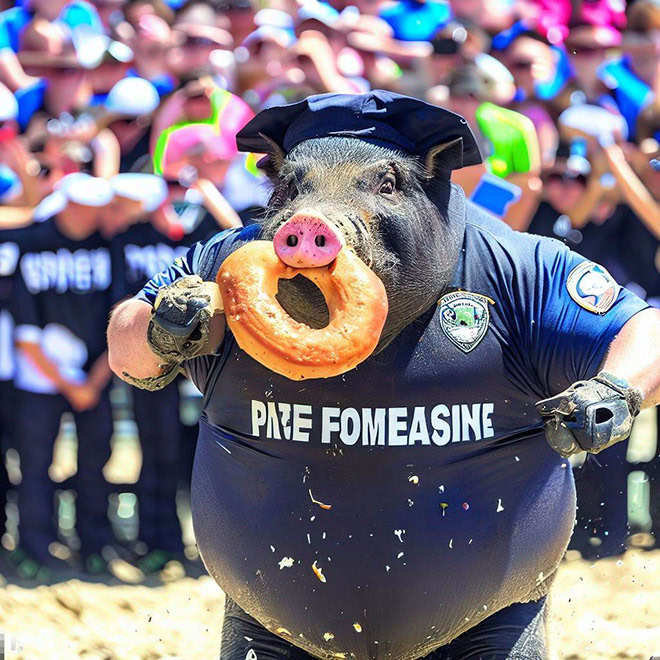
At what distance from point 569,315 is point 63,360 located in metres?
→ 2.81

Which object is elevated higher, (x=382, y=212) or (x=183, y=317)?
(x=382, y=212)

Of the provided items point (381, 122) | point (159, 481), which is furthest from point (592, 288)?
point (159, 481)

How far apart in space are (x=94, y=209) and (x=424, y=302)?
8.26 ft

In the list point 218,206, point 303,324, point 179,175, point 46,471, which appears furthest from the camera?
point 46,471

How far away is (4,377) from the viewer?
4.84 meters

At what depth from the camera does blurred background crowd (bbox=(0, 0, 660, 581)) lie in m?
4.70

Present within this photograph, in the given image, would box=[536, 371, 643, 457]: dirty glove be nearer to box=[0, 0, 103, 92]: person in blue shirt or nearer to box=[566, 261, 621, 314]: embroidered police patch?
box=[566, 261, 621, 314]: embroidered police patch

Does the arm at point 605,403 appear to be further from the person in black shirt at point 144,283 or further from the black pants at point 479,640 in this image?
the person in black shirt at point 144,283

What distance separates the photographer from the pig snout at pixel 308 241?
210 cm

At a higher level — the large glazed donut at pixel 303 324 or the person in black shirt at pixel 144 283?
the large glazed donut at pixel 303 324

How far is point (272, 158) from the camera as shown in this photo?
2686 mm

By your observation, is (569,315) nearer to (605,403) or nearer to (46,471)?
(605,403)

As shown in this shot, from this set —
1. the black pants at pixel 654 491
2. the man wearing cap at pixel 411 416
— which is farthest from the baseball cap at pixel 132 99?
the black pants at pixel 654 491

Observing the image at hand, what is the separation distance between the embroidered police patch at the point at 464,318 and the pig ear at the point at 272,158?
1.62 feet
